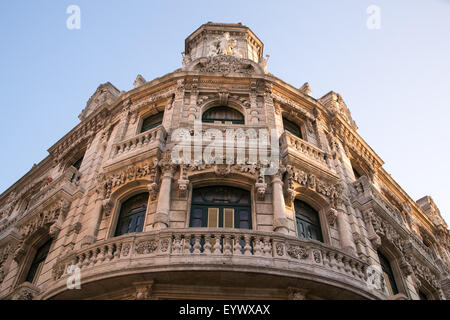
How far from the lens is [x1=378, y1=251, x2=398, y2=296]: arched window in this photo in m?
14.4

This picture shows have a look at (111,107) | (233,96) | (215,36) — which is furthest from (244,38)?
(111,107)

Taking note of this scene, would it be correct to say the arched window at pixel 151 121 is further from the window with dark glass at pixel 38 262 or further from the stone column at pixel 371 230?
the stone column at pixel 371 230

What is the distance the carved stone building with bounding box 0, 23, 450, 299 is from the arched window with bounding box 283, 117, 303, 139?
7cm

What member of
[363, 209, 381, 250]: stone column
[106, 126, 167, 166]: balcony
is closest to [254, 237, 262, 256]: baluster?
[106, 126, 167, 166]: balcony

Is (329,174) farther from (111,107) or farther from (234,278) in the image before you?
(111,107)

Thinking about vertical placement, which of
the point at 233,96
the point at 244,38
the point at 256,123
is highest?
the point at 244,38

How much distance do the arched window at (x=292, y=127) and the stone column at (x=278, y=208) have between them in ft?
16.1

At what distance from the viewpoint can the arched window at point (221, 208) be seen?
12172 millimetres

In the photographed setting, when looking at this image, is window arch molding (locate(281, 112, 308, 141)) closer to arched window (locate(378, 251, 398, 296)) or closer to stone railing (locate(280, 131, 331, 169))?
stone railing (locate(280, 131, 331, 169))

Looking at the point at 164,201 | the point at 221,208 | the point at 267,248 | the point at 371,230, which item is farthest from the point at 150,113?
the point at 371,230

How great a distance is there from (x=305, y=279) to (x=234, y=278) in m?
1.81

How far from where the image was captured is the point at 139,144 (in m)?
14.8

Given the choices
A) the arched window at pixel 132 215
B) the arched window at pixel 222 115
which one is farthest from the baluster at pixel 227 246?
the arched window at pixel 222 115

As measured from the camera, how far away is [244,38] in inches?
863
